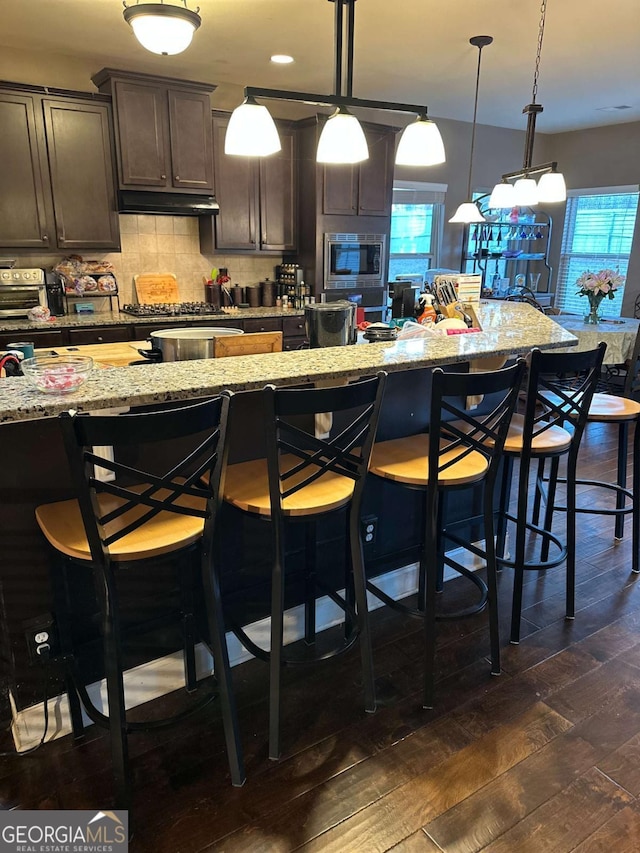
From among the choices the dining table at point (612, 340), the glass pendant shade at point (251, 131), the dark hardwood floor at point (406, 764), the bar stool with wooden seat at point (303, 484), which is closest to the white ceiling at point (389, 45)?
the glass pendant shade at point (251, 131)

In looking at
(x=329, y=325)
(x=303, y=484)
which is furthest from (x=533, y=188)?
(x=303, y=484)

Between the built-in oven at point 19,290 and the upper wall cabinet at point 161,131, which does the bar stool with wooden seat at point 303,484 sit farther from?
the upper wall cabinet at point 161,131

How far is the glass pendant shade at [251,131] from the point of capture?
6.88 feet

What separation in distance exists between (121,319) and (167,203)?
0.97 metres

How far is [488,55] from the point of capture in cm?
410

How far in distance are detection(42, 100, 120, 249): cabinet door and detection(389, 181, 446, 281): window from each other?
9.57ft

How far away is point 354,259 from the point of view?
5.29m

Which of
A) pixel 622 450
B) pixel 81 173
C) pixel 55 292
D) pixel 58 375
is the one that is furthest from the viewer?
pixel 55 292

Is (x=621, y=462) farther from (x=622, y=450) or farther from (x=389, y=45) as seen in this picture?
(x=389, y=45)

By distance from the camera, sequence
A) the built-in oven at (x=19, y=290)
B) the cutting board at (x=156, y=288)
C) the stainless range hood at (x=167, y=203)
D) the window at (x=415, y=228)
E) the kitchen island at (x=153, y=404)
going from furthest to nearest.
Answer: the window at (x=415, y=228), the cutting board at (x=156, y=288), the stainless range hood at (x=167, y=203), the built-in oven at (x=19, y=290), the kitchen island at (x=153, y=404)

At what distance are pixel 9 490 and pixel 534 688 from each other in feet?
6.01

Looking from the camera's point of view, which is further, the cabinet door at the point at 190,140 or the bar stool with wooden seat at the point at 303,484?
the cabinet door at the point at 190,140

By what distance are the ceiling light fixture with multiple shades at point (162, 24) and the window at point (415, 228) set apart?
410 centimetres

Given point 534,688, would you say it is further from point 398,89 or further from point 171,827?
point 398,89
